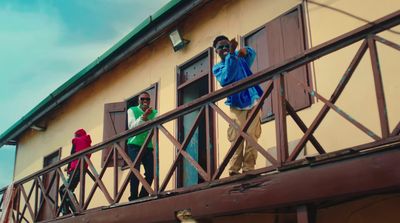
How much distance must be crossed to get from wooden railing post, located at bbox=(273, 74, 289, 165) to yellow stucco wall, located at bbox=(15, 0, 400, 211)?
1.33 metres

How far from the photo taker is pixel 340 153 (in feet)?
13.4

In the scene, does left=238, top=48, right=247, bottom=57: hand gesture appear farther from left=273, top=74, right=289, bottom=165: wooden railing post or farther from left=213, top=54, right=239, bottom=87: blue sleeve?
left=273, top=74, right=289, bottom=165: wooden railing post

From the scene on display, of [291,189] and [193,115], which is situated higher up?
[193,115]

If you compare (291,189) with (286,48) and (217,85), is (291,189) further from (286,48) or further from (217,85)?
(217,85)

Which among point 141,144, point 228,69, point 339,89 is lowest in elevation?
point 339,89

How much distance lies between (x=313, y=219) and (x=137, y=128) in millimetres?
2782

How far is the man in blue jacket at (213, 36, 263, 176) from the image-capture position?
5582 millimetres

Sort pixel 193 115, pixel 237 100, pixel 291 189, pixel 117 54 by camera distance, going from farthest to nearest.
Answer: pixel 117 54, pixel 193 115, pixel 237 100, pixel 291 189

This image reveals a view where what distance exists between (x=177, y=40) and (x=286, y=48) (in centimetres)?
273

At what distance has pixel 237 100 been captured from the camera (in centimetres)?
576

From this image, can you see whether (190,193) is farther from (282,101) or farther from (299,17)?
(299,17)

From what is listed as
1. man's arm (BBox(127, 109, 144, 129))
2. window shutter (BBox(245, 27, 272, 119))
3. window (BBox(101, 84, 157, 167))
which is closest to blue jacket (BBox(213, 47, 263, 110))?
window shutter (BBox(245, 27, 272, 119))

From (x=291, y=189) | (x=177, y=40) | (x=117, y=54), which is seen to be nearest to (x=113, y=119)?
(x=117, y=54)

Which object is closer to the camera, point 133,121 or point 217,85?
point 133,121
